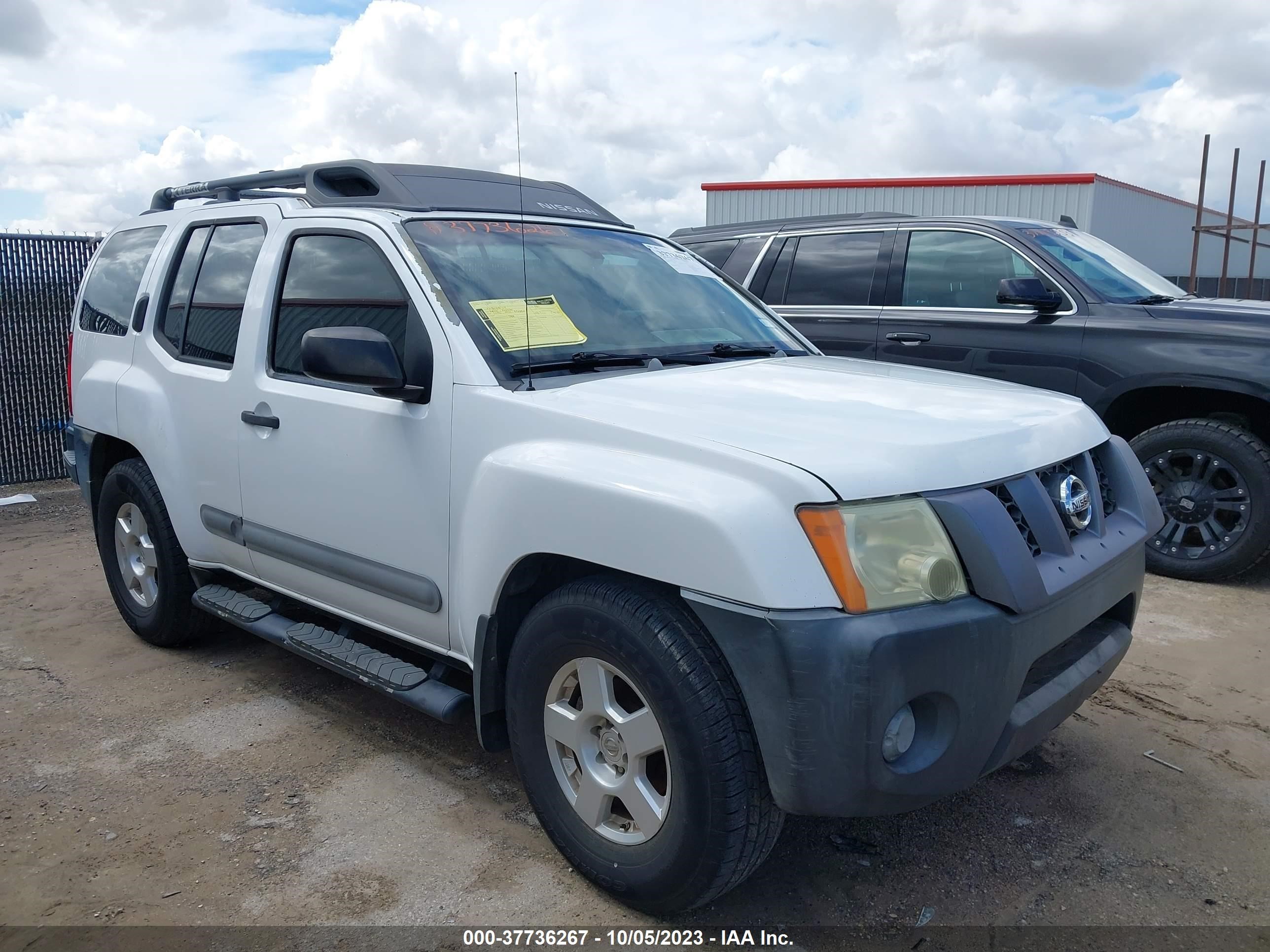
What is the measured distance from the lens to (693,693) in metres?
2.21

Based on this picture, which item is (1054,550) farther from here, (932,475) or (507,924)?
(507,924)

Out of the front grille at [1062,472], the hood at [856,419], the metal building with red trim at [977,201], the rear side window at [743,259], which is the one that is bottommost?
the front grille at [1062,472]

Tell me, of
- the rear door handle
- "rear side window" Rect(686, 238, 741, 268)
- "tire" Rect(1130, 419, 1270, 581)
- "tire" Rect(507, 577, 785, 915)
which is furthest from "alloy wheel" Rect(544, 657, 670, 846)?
"rear side window" Rect(686, 238, 741, 268)

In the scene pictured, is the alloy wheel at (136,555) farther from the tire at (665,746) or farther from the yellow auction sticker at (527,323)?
the tire at (665,746)

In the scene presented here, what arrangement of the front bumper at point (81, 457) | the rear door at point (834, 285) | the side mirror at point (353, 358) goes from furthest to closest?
the rear door at point (834, 285) < the front bumper at point (81, 457) < the side mirror at point (353, 358)

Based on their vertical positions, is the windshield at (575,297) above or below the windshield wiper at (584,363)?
above

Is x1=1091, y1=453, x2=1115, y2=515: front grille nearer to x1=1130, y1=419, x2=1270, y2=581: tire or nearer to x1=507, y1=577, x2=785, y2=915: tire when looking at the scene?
x1=507, y1=577, x2=785, y2=915: tire

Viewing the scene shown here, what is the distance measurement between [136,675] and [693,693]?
3.12 meters

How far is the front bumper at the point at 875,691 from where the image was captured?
6.78ft

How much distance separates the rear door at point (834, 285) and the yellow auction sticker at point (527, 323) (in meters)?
3.61

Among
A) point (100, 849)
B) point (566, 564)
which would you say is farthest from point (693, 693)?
point (100, 849)

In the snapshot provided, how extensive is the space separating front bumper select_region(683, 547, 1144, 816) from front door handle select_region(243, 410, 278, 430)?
6.27ft

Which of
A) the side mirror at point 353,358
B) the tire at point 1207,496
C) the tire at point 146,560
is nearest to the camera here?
the side mirror at point 353,358

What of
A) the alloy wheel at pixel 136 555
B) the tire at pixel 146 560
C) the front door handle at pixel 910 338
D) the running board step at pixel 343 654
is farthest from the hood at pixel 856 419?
the front door handle at pixel 910 338
